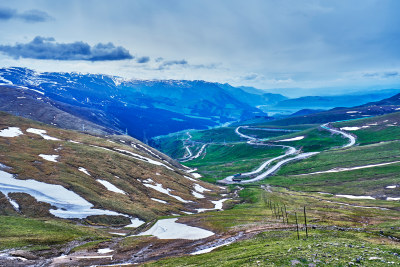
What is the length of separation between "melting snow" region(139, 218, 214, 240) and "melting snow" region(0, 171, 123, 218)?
16582 millimetres

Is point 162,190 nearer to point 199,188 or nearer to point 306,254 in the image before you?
point 199,188

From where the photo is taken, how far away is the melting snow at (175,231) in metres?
51.4

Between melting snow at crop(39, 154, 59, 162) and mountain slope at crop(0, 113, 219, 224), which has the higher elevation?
melting snow at crop(39, 154, 59, 162)

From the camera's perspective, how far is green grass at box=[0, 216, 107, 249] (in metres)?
43.5

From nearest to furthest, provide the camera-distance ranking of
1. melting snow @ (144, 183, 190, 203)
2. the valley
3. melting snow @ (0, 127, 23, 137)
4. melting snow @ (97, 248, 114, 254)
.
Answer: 1. the valley
2. melting snow @ (97, 248, 114, 254)
3. melting snow @ (144, 183, 190, 203)
4. melting snow @ (0, 127, 23, 137)

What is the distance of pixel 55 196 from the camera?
6931 centimetres

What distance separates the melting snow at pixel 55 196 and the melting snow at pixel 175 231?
54.4 feet

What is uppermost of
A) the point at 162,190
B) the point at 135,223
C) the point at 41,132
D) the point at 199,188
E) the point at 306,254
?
the point at 41,132

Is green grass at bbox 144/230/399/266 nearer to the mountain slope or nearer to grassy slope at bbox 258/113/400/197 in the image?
the mountain slope

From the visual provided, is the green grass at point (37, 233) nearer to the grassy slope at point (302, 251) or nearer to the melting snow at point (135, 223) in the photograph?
the melting snow at point (135, 223)

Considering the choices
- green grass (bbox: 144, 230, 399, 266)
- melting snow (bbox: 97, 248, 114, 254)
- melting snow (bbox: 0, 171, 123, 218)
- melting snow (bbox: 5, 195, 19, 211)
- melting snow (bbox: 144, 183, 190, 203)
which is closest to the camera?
green grass (bbox: 144, 230, 399, 266)

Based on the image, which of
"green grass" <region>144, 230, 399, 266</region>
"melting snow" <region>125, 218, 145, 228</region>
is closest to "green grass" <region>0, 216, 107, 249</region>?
"melting snow" <region>125, 218, 145, 228</region>

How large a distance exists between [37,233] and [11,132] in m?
84.4

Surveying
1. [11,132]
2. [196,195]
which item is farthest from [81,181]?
[11,132]
